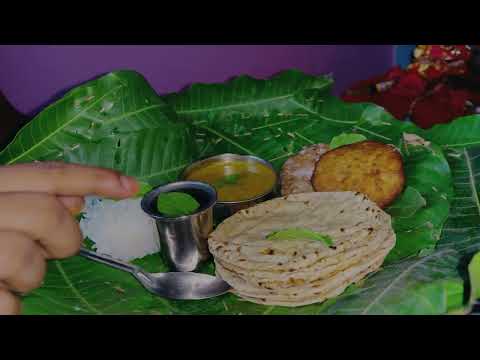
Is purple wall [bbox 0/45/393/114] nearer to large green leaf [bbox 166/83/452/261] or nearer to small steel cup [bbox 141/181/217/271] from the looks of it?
large green leaf [bbox 166/83/452/261]

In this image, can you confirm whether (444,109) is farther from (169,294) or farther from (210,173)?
(169,294)

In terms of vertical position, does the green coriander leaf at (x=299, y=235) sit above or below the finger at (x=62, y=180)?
below

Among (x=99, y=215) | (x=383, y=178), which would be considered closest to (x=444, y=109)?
(x=383, y=178)

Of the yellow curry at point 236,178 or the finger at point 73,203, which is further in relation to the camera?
the yellow curry at point 236,178

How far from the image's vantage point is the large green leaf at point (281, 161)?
200 cm

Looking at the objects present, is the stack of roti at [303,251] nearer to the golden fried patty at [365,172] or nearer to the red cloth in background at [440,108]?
the golden fried patty at [365,172]

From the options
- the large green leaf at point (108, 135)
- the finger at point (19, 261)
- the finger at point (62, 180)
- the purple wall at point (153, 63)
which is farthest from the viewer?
the purple wall at point (153, 63)

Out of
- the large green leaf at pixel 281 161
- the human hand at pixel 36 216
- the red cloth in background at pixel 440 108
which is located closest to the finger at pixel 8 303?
the human hand at pixel 36 216

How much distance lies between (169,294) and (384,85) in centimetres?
274

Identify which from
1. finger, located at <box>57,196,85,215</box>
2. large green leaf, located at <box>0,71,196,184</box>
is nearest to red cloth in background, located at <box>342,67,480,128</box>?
large green leaf, located at <box>0,71,196,184</box>

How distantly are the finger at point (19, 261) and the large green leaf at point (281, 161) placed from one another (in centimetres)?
15

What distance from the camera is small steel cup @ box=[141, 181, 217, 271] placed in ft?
7.09

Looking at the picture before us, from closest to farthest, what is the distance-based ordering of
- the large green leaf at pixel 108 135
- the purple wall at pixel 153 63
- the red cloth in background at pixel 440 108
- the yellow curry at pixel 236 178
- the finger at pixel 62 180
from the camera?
the finger at pixel 62 180
the yellow curry at pixel 236 178
the large green leaf at pixel 108 135
the purple wall at pixel 153 63
the red cloth in background at pixel 440 108

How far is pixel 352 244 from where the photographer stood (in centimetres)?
200
